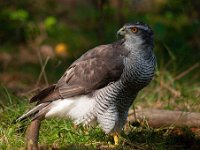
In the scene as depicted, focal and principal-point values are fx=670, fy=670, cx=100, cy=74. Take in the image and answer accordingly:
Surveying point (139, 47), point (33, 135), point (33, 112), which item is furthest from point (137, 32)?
point (33, 135)

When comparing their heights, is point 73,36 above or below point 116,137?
below

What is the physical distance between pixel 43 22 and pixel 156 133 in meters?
6.42

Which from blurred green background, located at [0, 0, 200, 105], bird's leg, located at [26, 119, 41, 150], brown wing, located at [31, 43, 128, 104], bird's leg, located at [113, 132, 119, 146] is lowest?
blurred green background, located at [0, 0, 200, 105]

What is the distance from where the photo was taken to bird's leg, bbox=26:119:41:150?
→ 5.19m

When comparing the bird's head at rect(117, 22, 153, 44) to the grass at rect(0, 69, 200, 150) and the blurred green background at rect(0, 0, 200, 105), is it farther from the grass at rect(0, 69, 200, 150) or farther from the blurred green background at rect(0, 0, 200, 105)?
the blurred green background at rect(0, 0, 200, 105)

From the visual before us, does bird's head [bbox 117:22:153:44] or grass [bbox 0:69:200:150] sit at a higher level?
bird's head [bbox 117:22:153:44]

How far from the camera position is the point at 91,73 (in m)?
6.09

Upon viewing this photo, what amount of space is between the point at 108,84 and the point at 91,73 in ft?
0.75

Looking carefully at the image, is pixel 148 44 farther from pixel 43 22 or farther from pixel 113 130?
pixel 43 22

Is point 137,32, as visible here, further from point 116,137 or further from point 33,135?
point 33,135

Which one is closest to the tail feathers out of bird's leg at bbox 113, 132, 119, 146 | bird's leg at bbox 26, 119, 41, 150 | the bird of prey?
the bird of prey

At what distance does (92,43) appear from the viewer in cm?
1152

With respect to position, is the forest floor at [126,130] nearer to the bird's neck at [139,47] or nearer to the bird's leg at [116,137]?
the bird's leg at [116,137]

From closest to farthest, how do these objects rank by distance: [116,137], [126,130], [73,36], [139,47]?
[139,47] → [116,137] → [126,130] → [73,36]
